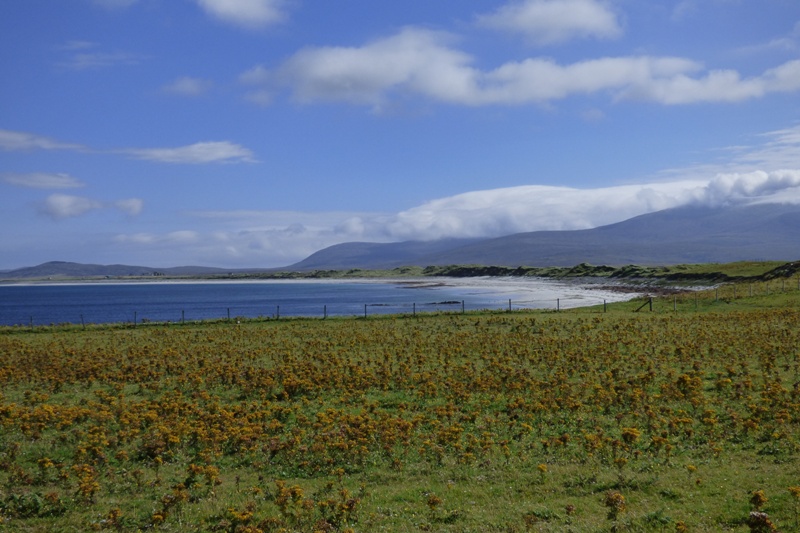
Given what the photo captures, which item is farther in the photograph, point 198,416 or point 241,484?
point 198,416

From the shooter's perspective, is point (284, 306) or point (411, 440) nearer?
point (411, 440)

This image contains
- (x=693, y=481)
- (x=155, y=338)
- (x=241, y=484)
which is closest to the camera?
(x=693, y=481)

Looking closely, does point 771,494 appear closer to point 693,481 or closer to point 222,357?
point 693,481

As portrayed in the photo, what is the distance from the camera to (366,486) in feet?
43.5

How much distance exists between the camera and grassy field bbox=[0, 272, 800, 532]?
11562 mm

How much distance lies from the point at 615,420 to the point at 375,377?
10.2 metres

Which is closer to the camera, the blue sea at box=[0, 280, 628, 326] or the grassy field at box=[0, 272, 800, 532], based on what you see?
the grassy field at box=[0, 272, 800, 532]

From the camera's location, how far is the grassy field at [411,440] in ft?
37.9

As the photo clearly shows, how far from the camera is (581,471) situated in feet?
44.9

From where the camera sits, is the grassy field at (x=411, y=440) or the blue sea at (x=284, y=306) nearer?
the grassy field at (x=411, y=440)

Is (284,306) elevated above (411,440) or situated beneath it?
situated beneath

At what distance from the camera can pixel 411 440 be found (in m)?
16.3

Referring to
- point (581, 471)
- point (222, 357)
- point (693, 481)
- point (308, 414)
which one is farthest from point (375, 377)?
point (693, 481)

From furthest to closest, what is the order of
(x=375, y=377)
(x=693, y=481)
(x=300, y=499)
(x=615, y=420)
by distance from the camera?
1. (x=375, y=377)
2. (x=615, y=420)
3. (x=693, y=481)
4. (x=300, y=499)
